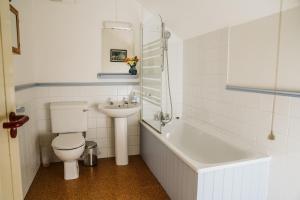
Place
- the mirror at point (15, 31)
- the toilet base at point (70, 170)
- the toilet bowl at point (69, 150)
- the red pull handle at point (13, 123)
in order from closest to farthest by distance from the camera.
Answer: the red pull handle at point (13, 123)
the mirror at point (15, 31)
the toilet bowl at point (69, 150)
the toilet base at point (70, 170)

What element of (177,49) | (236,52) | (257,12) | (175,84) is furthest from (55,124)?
(257,12)

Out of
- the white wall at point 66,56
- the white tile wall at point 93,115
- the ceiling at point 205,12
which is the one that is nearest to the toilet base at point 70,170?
the white wall at point 66,56

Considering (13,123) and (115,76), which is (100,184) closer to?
(115,76)

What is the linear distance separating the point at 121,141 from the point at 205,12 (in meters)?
1.87

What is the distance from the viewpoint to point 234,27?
2.02m

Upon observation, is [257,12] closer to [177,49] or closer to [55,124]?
[177,49]

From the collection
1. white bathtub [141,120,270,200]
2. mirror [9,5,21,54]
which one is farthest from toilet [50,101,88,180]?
white bathtub [141,120,270,200]

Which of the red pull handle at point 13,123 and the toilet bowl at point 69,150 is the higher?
the red pull handle at point 13,123

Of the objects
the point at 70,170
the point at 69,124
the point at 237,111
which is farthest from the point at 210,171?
the point at 69,124

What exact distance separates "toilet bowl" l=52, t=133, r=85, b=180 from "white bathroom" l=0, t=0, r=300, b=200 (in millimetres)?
13

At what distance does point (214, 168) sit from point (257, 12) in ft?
4.19

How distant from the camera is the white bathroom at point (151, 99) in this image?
1553 millimetres

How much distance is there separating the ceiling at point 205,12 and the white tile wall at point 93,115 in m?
1.08

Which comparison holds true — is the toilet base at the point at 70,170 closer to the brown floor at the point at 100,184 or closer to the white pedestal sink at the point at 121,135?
the brown floor at the point at 100,184
